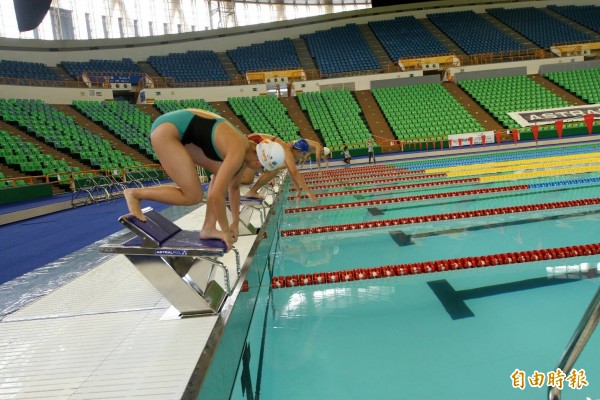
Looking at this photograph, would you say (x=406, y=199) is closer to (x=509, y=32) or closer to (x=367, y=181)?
(x=367, y=181)

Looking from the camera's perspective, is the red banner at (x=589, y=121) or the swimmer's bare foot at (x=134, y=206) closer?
the swimmer's bare foot at (x=134, y=206)

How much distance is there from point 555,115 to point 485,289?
64.9ft

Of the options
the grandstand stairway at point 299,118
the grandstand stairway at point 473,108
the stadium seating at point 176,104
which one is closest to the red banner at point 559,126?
the grandstand stairway at point 473,108

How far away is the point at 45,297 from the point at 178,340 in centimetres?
158

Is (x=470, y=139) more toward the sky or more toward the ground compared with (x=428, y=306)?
more toward the ground

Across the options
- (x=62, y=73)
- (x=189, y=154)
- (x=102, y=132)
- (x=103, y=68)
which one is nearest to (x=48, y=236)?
(x=189, y=154)

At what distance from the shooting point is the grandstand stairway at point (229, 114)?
2172 cm

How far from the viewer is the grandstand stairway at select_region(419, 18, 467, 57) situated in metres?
27.0

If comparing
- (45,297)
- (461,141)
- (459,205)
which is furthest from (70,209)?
(461,141)

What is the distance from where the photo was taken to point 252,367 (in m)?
2.35

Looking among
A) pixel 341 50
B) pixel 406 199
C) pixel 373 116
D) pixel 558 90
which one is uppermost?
pixel 341 50

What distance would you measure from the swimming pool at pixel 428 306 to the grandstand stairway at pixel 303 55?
23.2 metres

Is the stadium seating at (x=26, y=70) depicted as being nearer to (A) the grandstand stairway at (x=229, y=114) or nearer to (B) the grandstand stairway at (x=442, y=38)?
(A) the grandstand stairway at (x=229, y=114)

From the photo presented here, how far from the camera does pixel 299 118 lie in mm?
22609
